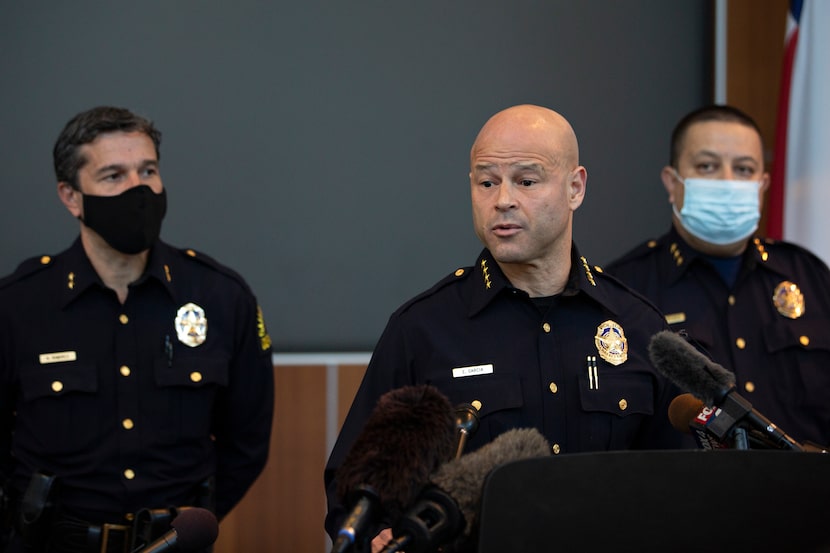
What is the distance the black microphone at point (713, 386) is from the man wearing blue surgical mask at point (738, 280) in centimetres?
167

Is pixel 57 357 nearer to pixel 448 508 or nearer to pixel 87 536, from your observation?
pixel 87 536

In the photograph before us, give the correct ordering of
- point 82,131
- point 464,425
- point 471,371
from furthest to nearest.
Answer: point 82,131 → point 471,371 → point 464,425

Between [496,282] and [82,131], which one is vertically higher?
[82,131]

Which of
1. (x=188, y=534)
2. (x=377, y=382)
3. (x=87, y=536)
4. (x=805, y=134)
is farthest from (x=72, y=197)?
(x=805, y=134)

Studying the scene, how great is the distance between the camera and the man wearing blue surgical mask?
3.49 metres

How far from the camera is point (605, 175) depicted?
14.8 feet

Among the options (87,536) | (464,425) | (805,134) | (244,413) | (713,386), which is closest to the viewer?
(464,425)

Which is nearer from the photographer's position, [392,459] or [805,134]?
[392,459]

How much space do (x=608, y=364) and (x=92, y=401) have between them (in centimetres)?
160

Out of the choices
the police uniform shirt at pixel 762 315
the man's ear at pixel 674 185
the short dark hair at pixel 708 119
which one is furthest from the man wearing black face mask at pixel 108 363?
the short dark hair at pixel 708 119

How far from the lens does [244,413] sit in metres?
3.50

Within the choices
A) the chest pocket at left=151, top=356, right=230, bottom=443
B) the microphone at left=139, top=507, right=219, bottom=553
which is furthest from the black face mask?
Result: the microphone at left=139, top=507, right=219, bottom=553

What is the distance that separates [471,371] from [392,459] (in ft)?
3.21

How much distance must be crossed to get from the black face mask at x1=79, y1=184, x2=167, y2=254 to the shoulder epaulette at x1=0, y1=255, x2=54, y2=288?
0.28 m
